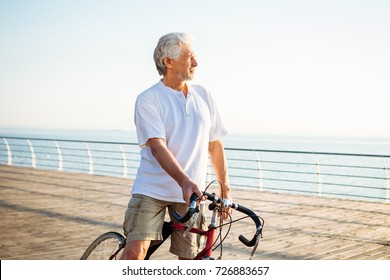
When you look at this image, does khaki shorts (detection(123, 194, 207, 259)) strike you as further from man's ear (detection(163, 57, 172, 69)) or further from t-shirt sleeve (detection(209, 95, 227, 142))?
man's ear (detection(163, 57, 172, 69))

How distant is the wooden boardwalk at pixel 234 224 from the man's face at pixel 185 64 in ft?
9.60

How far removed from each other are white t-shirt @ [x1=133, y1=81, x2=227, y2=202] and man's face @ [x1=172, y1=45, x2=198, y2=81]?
0.24 feet

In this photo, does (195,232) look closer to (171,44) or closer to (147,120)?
(147,120)

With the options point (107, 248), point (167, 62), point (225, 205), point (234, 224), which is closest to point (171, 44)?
point (167, 62)

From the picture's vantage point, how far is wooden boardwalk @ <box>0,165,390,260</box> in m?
5.37

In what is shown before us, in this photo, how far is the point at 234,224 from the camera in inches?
270

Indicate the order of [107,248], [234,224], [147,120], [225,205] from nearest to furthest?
[225,205] → [147,120] → [107,248] → [234,224]

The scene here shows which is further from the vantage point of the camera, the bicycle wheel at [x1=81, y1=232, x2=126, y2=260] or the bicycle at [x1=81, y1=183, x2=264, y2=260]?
the bicycle wheel at [x1=81, y1=232, x2=126, y2=260]

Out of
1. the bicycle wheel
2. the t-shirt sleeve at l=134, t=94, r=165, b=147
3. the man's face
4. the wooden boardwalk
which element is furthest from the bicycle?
the wooden boardwalk

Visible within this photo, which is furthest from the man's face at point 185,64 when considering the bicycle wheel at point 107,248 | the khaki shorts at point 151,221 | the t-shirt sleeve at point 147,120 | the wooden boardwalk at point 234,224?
the wooden boardwalk at point 234,224

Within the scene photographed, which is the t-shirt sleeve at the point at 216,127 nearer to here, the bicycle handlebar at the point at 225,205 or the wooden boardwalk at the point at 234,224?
the bicycle handlebar at the point at 225,205

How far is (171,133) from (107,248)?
2.94 ft

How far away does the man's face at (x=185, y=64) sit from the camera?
2.39 metres
